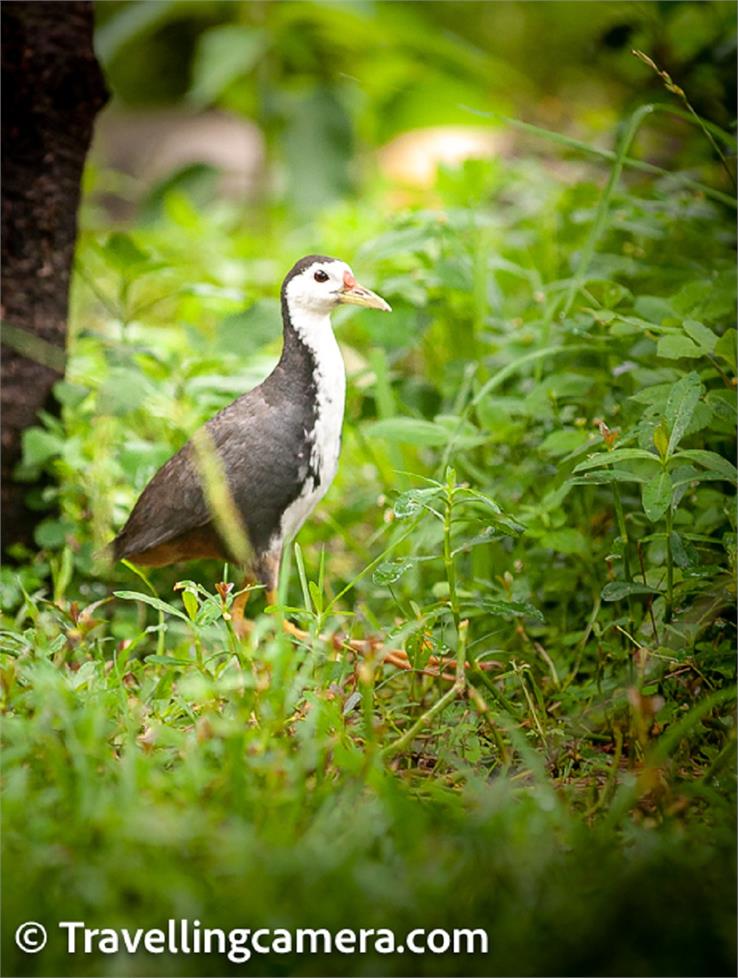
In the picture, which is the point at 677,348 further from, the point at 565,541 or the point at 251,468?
the point at 251,468

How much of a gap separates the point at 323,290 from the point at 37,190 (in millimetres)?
885

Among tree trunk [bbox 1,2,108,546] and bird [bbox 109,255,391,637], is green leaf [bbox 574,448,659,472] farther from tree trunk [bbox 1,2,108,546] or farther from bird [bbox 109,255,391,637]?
tree trunk [bbox 1,2,108,546]

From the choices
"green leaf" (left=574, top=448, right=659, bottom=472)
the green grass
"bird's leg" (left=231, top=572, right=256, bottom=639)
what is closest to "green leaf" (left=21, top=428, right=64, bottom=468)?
the green grass

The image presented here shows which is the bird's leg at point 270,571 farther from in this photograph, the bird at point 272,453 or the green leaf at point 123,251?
the green leaf at point 123,251

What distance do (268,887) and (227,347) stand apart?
1706 millimetres

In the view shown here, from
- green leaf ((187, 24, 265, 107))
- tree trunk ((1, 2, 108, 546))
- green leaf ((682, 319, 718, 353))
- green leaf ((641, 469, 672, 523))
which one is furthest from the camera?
green leaf ((187, 24, 265, 107))

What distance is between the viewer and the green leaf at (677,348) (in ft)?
7.41

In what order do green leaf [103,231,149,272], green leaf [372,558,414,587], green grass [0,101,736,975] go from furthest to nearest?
green leaf [103,231,149,272] < green leaf [372,558,414,587] < green grass [0,101,736,975]

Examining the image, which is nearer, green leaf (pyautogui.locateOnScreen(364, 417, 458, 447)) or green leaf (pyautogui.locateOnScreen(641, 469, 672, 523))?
green leaf (pyautogui.locateOnScreen(641, 469, 672, 523))

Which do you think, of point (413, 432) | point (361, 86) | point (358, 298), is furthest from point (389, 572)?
point (361, 86)

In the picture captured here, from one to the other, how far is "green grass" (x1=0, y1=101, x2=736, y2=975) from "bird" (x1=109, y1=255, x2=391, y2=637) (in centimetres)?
17

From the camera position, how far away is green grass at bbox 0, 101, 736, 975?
156 centimetres

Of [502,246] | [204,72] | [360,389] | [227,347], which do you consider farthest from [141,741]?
[204,72]

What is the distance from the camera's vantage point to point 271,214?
581 cm
